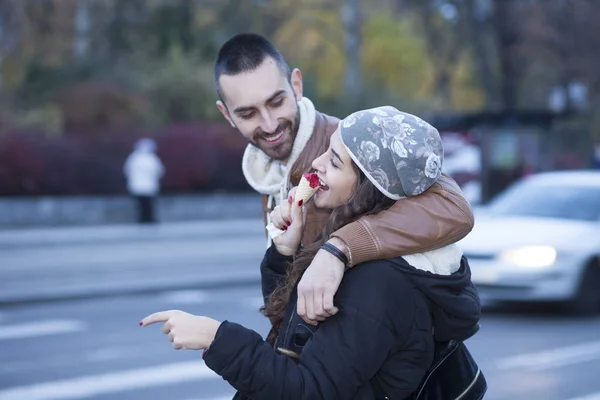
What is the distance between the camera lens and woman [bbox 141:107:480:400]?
7.26 ft

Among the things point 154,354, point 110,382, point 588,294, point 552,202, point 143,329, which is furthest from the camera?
point 552,202

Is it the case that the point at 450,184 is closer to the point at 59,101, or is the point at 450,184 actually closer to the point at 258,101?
the point at 258,101

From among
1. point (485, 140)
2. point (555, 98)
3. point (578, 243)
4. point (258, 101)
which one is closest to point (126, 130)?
point (485, 140)

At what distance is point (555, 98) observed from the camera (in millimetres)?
28969

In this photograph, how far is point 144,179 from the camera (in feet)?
69.2

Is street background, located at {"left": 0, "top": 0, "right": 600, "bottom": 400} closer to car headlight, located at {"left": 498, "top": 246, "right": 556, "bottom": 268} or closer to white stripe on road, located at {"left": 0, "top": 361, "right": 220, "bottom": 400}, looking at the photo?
white stripe on road, located at {"left": 0, "top": 361, "right": 220, "bottom": 400}

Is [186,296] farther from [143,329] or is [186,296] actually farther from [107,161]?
[107,161]

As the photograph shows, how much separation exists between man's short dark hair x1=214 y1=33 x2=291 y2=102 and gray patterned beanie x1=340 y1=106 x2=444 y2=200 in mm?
632

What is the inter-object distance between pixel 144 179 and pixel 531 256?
490 inches

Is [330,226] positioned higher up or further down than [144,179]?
further down

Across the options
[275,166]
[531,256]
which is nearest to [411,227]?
[275,166]

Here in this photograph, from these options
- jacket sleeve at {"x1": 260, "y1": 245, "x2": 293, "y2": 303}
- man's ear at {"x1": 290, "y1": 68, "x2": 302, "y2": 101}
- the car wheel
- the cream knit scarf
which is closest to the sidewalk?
the car wheel

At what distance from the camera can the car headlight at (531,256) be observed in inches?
398

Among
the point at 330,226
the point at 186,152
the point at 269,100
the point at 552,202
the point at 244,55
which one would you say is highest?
the point at 186,152
